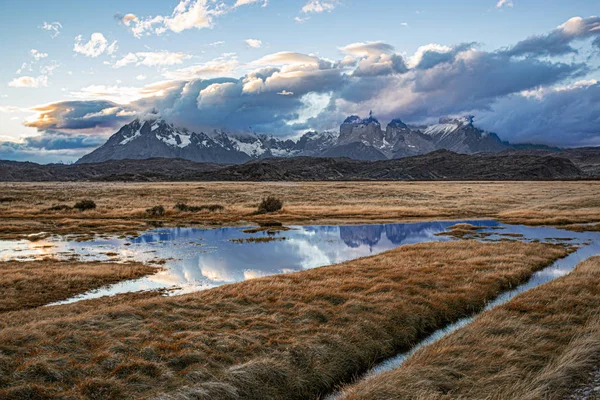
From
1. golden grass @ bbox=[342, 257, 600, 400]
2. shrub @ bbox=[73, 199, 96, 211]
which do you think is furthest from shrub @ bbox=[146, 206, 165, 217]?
golden grass @ bbox=[342, 257, 600, 400]

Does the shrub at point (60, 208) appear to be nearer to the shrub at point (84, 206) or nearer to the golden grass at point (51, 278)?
the shrub at point (84, 206)

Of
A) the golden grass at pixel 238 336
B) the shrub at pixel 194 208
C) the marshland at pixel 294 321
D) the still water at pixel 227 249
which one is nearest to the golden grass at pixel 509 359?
the marshland at pixel 294 321

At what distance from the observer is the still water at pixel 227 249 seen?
28.3 meters

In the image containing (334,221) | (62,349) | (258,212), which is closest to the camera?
(62,349)

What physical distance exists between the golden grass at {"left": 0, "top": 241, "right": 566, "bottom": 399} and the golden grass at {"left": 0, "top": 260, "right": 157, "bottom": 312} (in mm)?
2902

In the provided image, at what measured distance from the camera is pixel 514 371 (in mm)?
12195

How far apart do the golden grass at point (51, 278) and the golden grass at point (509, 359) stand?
17.5 m

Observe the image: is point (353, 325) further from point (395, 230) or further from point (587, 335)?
point (395, 230)

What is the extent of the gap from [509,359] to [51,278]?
Answer: 2403cm

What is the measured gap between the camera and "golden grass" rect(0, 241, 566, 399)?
11.4m

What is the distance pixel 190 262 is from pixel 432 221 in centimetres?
4072

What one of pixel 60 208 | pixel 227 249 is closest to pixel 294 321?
pixel 227 249

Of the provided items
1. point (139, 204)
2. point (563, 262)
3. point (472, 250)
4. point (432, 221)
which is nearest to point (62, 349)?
point (472, 250)

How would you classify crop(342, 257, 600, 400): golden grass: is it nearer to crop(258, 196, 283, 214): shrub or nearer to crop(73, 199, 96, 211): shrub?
crop(258, 196, 283, 214): shrub
